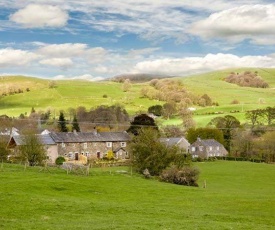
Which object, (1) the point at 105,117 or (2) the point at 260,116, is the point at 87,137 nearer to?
(1) the point at 105,117

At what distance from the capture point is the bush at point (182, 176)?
50362mm

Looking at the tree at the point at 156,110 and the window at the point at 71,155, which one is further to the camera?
the tree at the point at 156,110

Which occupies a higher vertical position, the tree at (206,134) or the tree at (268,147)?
the tree at (206,134)

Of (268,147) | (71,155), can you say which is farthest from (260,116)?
(71,155)

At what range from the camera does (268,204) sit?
32781 millimetres

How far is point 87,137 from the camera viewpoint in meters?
103

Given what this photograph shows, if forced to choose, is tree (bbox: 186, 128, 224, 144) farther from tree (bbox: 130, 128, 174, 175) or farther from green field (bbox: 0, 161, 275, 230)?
green field (bbox: 0, 161, 275, 230)

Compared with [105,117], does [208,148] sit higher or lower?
lower

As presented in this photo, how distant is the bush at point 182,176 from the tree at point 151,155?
4.38 meters

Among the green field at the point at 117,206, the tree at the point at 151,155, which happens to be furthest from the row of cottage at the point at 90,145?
the green field at the point at 117,206

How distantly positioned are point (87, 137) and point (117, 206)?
75.7 meters

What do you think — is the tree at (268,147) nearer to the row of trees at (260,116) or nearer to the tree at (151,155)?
the row of trees at (260,116)

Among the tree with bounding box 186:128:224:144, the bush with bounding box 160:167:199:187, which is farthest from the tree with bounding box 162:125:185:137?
the bush with bounding box 160:167:199:187

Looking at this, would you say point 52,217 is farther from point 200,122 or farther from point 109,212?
point 200,122
